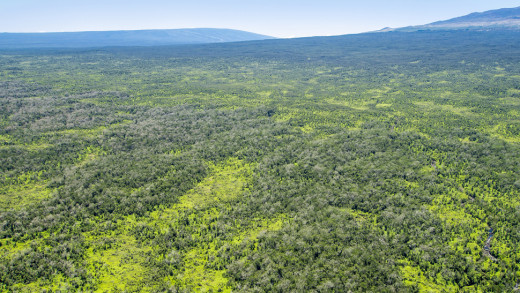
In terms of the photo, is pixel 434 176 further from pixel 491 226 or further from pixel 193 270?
pixel 193 270

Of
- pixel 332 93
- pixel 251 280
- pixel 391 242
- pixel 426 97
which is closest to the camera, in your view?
pixel 251 280

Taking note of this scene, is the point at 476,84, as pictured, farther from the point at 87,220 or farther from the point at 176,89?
the point at 87,220

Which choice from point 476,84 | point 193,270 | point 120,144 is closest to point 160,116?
point 120,144

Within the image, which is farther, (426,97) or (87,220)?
(426,97)

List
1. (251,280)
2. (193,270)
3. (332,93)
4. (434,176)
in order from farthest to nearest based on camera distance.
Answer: (332,93), (434,176), (193,270), (251,280)

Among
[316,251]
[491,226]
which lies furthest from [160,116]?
[491,226]

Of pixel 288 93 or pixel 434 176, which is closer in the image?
pixel 434 176

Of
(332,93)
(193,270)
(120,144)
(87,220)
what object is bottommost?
(193,270)

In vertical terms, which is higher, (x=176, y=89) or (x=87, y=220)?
(x=176, y=89)

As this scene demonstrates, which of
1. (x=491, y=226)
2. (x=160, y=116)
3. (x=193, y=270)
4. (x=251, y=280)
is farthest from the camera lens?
(x=160, y=116)
